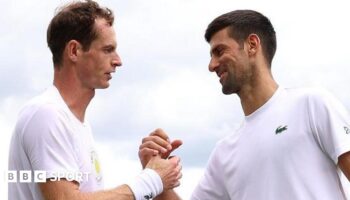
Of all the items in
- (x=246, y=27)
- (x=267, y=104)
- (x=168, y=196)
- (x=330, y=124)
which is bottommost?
(x=168, y=196)

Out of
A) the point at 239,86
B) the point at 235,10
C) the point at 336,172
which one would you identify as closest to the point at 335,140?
the point at 336,172

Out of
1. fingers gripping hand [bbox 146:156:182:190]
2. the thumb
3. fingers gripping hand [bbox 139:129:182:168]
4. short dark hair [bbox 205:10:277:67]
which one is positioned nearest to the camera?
fingers gripping hand [bbox 146:156:182:190]

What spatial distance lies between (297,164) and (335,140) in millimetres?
479

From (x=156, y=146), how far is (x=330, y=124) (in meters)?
1.73

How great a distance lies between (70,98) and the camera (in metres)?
5.54

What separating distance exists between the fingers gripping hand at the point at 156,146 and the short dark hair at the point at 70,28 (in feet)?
3.70

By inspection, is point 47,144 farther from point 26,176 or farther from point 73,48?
point 73,48

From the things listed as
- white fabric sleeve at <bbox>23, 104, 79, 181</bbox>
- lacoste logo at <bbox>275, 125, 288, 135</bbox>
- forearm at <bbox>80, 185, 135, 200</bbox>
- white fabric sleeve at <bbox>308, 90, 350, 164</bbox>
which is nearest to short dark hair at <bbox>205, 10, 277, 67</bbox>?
lacoste logo at <bbox>275, 125, 288, 135</bbox>

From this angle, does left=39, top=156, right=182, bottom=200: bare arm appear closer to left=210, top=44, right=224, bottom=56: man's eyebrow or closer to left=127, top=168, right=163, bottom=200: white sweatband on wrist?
left=127, top=168, right=163, bottom=200: white sweatband on wrist

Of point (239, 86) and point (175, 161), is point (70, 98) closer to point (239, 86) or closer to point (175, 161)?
point (175, 161)

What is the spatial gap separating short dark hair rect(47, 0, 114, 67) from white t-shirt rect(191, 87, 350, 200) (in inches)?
80.6

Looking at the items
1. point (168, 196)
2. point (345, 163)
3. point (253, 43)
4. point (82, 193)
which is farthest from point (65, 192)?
point (253, 43)

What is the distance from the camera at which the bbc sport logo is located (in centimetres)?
487

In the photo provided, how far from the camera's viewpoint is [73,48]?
18.5ft
